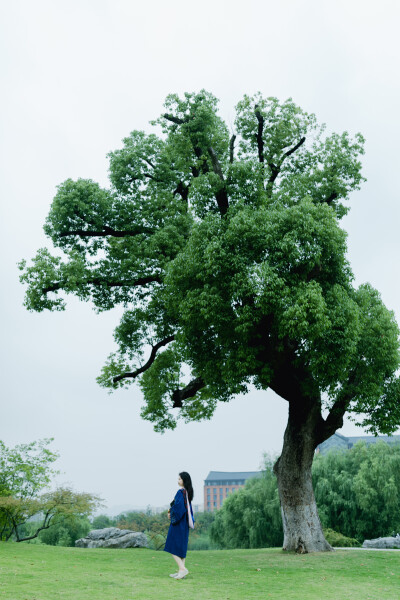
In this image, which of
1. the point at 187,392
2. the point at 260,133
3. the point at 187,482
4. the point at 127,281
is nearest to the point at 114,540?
the point at 187,392

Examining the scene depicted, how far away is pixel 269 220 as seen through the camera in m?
12.7

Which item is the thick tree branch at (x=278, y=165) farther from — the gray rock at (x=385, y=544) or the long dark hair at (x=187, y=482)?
the gray rock at (x=385, y=544)

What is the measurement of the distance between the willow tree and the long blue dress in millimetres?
4615

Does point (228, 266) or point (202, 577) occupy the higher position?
point (228, 266)

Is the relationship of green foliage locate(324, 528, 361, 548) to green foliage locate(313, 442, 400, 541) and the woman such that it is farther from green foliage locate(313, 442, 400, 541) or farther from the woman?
the woman

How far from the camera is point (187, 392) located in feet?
57.1

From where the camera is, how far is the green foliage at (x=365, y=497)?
28500mm

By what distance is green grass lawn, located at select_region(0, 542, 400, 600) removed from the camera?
22.3ft

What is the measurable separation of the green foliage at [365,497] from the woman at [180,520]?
76.4 feet

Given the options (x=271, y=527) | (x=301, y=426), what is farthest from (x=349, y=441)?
(x=301, y=426)

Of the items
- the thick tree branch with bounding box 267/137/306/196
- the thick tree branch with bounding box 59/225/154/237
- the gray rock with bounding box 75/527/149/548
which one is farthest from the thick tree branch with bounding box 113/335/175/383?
the thick tree branch with bounding box 267/137/306/196

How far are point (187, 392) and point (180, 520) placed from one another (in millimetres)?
9188

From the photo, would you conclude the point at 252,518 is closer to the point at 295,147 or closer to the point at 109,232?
the point at 109,232

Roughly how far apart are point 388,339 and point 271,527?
21.2 m
